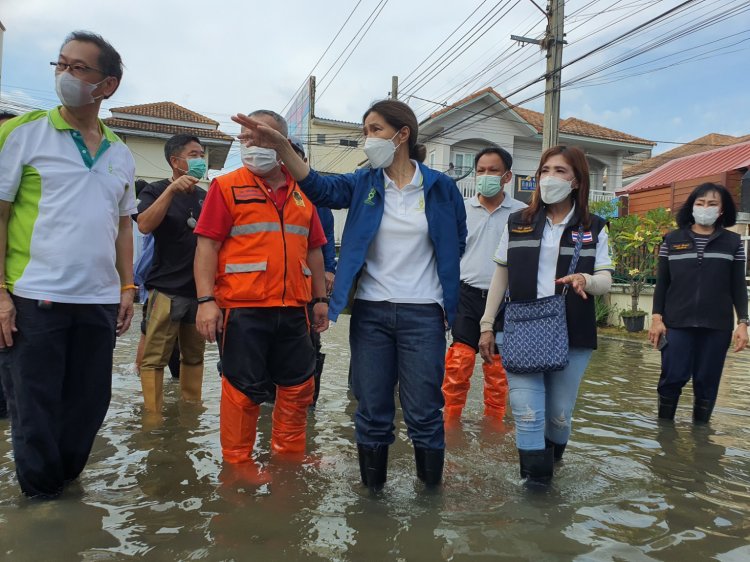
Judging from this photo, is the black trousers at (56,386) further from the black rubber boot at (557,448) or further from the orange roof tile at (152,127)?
the orange roof tile at (152,127)

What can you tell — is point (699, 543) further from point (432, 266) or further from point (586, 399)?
point (586, 399)

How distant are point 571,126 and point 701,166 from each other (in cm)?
Result: 766

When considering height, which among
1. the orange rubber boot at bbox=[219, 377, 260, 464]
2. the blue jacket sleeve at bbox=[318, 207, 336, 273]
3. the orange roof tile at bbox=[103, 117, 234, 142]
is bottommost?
the orange rubber boot at bbox=[219, 377, 260, 464]

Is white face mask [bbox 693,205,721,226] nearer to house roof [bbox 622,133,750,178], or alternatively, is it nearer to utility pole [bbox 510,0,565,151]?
utility pole [bbox 510,0,565,151]

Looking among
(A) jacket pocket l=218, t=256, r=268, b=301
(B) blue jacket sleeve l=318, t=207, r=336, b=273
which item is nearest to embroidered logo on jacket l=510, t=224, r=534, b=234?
(A) jacket pocket l=218, t=256, r=268, b=301

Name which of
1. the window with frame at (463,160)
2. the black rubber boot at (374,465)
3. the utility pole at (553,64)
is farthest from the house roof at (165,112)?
the black rubber boot at (374,465)

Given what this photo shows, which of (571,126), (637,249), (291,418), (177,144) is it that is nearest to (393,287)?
(291,418)

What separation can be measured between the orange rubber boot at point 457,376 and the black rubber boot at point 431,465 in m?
1.50

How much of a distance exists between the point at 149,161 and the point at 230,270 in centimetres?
2481

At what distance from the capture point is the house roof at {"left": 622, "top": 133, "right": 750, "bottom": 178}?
2905 cm

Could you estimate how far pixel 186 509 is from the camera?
2.73 m

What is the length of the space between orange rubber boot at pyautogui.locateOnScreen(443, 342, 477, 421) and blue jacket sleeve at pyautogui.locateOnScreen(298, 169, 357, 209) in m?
1.93

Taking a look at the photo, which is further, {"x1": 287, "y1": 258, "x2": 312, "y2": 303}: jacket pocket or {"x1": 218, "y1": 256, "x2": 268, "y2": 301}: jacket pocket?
{"x1": 287, "y1": 258, "x2": 312, "y2": 303}: jacket pocket

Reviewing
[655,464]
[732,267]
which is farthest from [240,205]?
[732,267]
